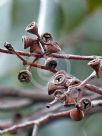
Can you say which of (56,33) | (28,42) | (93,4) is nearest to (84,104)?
(28,42)

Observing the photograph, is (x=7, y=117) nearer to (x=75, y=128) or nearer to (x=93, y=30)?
(x=75, y=128)

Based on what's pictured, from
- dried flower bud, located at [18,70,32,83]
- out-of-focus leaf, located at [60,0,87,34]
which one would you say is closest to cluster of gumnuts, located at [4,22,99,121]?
dried flower bud, located at [18,70,32,83]

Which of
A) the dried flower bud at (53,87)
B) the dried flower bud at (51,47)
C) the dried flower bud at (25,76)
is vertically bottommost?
the dried flower bud at (53,87)

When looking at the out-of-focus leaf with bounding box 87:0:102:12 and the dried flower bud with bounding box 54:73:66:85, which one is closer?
the dried flower bud with bounding box 54:73:66:85

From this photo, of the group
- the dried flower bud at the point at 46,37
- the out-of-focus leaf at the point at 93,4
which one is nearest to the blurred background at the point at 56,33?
the out-of-focus leaf at the point at 93,4

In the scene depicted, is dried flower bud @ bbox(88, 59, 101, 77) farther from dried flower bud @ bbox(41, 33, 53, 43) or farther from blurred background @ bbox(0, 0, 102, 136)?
blurred background @ bbox(0, 0, 102, 136)

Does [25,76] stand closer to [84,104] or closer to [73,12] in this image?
[84,104]

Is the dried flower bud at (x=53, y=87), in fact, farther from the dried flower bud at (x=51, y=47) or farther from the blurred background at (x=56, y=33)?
the blurred background at (x=56, y=33)
